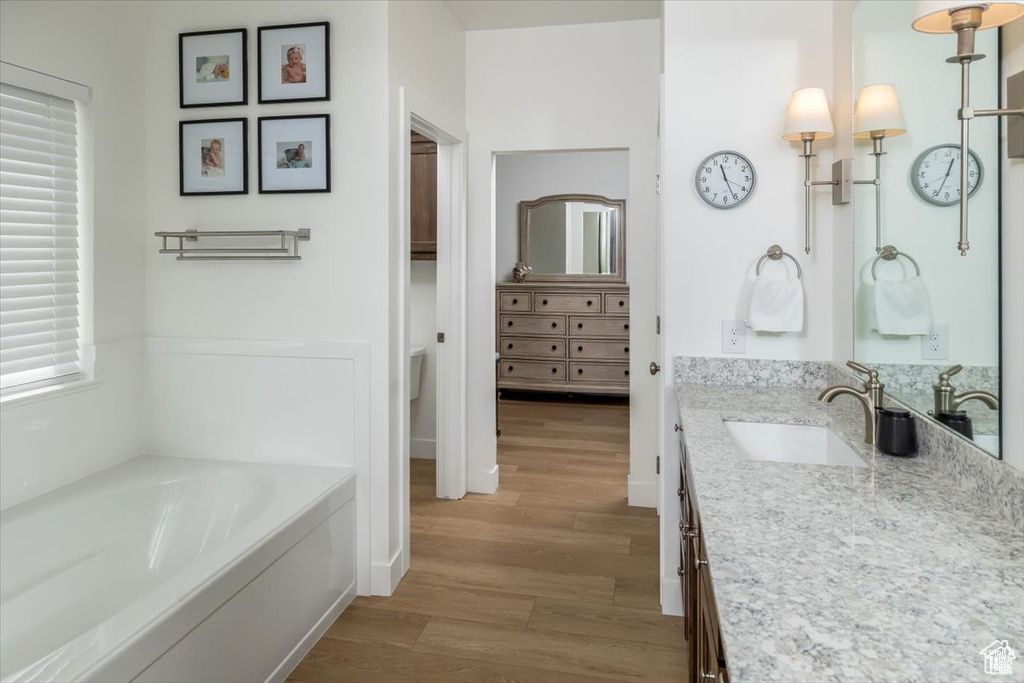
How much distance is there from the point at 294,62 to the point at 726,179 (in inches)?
68.0

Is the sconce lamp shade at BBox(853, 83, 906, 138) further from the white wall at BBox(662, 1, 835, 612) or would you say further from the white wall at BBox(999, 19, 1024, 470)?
the white wall at BBox(999, 19, 1024, 470)

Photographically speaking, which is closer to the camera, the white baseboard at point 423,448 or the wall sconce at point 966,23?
the wall sconce at point 966,23

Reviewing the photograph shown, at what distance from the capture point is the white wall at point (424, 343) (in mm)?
4707

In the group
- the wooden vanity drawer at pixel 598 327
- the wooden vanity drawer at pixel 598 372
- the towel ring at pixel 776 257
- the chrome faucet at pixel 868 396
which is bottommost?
the wooden vanity drawer at pixel 598 372

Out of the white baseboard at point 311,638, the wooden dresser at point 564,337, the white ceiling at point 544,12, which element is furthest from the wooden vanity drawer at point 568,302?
the white baseboard at point 311,638

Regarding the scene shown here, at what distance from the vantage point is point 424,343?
4742mm

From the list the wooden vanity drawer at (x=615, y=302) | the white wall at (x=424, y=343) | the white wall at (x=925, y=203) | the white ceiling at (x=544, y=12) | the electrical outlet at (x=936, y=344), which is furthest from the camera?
the wooden vanity drawer at (x=615, y=302)

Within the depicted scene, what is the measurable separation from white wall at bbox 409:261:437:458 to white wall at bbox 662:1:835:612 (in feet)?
7.91

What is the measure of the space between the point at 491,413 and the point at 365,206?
1.66 meters

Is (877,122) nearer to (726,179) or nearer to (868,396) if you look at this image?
(726,179)

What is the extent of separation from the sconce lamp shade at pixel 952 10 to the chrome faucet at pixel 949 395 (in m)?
0.69

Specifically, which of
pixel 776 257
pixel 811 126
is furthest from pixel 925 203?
pixel 776 257

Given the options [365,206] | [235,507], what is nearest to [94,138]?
[365,206]

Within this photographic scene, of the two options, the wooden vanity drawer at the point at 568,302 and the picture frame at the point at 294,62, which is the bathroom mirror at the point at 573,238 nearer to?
the wooden vanity drawer at the point at 568,302
